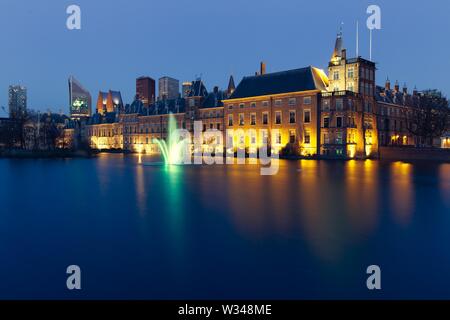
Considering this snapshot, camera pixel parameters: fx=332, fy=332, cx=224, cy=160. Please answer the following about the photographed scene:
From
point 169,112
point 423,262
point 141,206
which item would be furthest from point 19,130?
point 423,262

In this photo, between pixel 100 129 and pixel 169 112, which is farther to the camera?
pixel 100 129

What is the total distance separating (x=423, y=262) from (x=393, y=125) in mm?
76948

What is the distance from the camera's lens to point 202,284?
713cm

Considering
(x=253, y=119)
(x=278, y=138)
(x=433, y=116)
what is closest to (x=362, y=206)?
(x=278, y=138)

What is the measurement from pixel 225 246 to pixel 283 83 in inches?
2504

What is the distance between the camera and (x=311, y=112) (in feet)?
211

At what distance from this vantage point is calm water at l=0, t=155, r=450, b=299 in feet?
23.2

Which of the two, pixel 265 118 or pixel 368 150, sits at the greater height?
pixel 265 118

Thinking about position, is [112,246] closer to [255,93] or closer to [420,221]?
[420,221]

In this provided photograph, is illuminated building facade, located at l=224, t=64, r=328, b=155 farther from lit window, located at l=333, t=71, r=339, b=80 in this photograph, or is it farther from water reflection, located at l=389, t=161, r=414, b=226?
water reflection, located at l=389, t=161, r=414, b=226

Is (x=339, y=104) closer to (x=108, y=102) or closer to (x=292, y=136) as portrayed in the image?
(x=292, y=136)

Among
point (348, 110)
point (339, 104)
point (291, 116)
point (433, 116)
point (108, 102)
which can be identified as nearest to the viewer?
point (348, 110)

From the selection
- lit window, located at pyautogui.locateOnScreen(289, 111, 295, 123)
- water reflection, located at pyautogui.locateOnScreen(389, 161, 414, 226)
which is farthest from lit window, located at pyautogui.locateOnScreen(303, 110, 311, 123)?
water reflection, located at pyautogui.locateOnScreen(389, 161, 414, 226)
